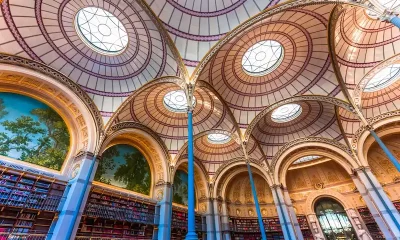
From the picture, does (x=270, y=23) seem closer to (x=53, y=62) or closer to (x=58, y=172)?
(x=53, y=62)

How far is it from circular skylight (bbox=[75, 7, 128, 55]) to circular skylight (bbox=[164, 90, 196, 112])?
4.49m

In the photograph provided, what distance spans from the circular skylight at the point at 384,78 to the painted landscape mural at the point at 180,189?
15361mm

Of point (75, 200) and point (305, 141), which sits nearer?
point (75, 200)

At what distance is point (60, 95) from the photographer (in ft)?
33.7

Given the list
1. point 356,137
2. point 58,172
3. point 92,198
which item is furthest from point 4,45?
point 356,137

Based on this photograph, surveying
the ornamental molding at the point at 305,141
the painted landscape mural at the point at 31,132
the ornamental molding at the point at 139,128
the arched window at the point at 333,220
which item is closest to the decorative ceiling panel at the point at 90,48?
the ornamental molding at the point at 139,128

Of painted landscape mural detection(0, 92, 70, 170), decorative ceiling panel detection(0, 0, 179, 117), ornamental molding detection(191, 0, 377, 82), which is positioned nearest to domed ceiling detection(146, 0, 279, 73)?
ornamental molding detection(191, 0, 377, 82)

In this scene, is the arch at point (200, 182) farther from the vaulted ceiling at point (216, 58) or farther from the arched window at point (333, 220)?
the arched window at point (333, 220)

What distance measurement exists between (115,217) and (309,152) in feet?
51.3

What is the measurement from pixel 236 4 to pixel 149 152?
11436mm

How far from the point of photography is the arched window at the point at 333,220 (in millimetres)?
16141

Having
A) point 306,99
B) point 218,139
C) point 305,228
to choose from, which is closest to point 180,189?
point 218,139

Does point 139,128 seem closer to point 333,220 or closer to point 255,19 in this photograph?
point 255,19

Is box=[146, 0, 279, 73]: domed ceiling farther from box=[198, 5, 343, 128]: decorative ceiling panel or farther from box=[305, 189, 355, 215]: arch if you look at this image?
box=[305, 189, 355, 215]: arch
